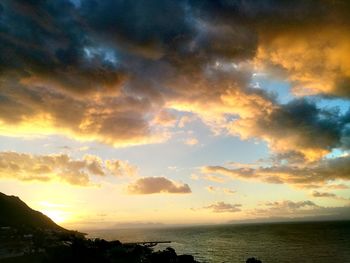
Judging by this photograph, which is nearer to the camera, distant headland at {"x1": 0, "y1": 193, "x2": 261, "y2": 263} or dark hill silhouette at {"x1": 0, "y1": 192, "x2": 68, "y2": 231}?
distant headland at {"x1": 0, "y1": 193, "x2": 261, "y2": 263}

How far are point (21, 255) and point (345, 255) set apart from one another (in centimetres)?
8781

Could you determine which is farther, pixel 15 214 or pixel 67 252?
pixel 15 214

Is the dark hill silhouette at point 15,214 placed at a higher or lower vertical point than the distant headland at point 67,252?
higher

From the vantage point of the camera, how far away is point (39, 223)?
473ft

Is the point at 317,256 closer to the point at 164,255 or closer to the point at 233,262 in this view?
the point at 233,262

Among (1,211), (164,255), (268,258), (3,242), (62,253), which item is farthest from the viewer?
(1,211)

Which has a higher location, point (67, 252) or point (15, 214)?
point (15, 214)

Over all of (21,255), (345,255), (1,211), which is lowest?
(345,255)

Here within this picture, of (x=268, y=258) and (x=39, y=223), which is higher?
(x=39, y=223)

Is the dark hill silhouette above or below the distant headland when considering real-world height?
above

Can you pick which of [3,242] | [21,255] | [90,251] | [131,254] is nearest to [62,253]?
[90,251]

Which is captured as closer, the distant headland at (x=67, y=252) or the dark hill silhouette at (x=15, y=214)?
the distant headland at (x=67, y=252)

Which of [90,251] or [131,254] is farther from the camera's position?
[131,254]

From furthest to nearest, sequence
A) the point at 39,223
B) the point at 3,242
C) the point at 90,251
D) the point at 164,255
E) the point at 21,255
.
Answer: the point at 39,223, the point at 3,242, the point at 164,255, the point at 21,255, the point at 90,251
